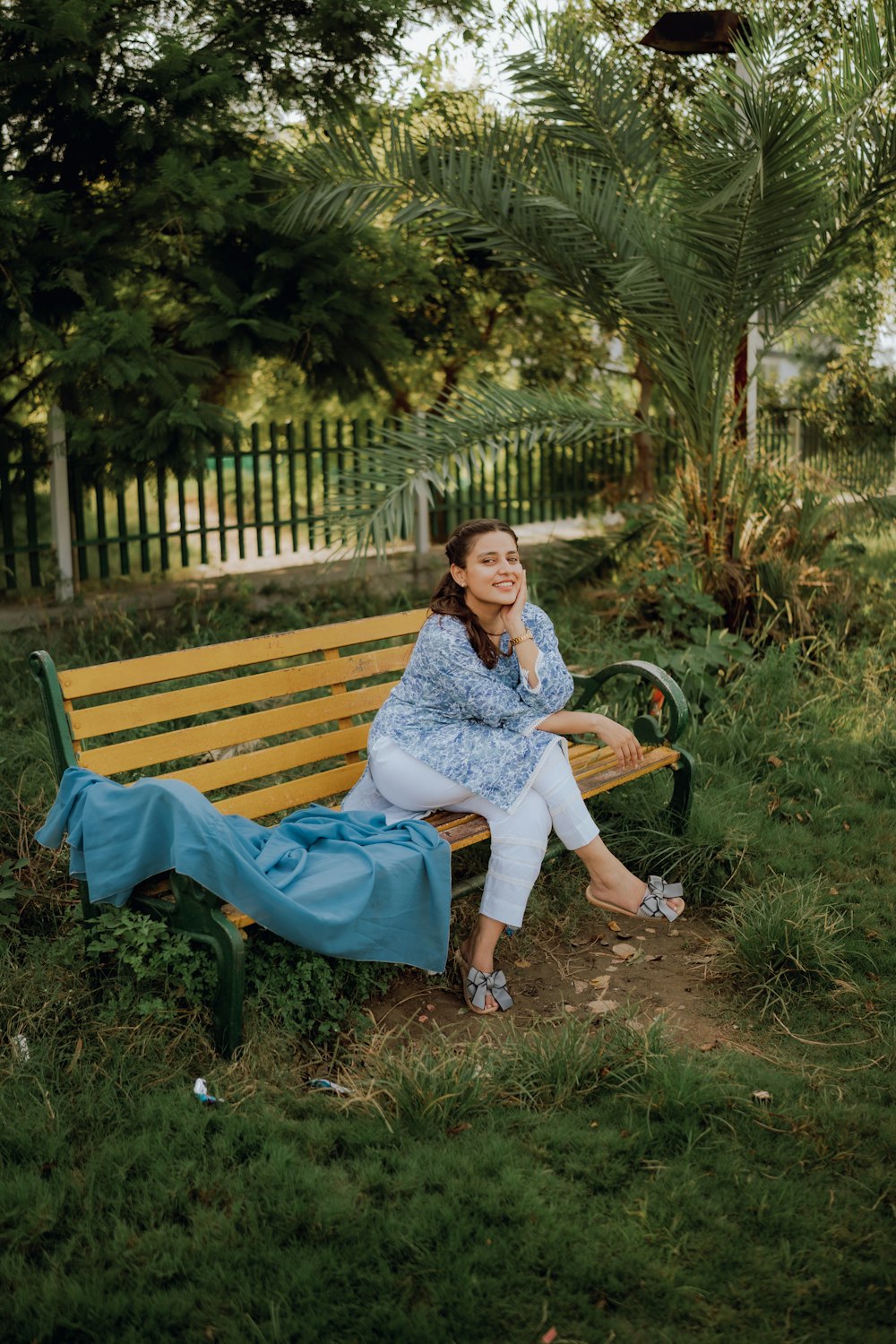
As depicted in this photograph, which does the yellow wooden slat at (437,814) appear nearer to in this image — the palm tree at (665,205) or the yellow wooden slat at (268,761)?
the yellow wooden slat at (268,761)

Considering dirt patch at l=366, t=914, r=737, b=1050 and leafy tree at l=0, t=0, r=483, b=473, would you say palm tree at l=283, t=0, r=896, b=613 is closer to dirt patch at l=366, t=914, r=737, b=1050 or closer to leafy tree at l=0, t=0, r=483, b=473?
leafy tree at l=0, t=0, r=483, b=473

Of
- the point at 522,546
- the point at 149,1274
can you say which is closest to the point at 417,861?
the point at 149,1274

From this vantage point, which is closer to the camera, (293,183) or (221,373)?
(293,183)

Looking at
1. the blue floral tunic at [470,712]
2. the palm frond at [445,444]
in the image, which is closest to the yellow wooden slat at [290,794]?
the blue floral tunic at [470,712]

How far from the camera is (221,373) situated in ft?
24.8

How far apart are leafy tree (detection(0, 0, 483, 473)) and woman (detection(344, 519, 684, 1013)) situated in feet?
10.4

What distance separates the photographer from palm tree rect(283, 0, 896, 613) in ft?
20.1

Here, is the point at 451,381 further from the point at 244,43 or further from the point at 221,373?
the point at 244,43

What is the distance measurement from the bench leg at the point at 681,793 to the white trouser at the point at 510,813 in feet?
2.75

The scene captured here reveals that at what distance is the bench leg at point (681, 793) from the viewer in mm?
4547

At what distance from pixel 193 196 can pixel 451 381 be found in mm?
4088

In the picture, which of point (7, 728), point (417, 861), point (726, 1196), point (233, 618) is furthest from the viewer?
point (233, 618)

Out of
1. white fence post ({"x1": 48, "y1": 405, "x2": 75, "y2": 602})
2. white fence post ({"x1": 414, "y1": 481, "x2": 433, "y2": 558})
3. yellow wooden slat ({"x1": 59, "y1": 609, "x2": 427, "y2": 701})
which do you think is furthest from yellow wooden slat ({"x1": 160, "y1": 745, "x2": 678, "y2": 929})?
white fence post ({"x1": 414, "y1": 481, "x2": 433, "y2": 558})

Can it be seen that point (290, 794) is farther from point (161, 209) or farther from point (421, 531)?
point (421, 531)
